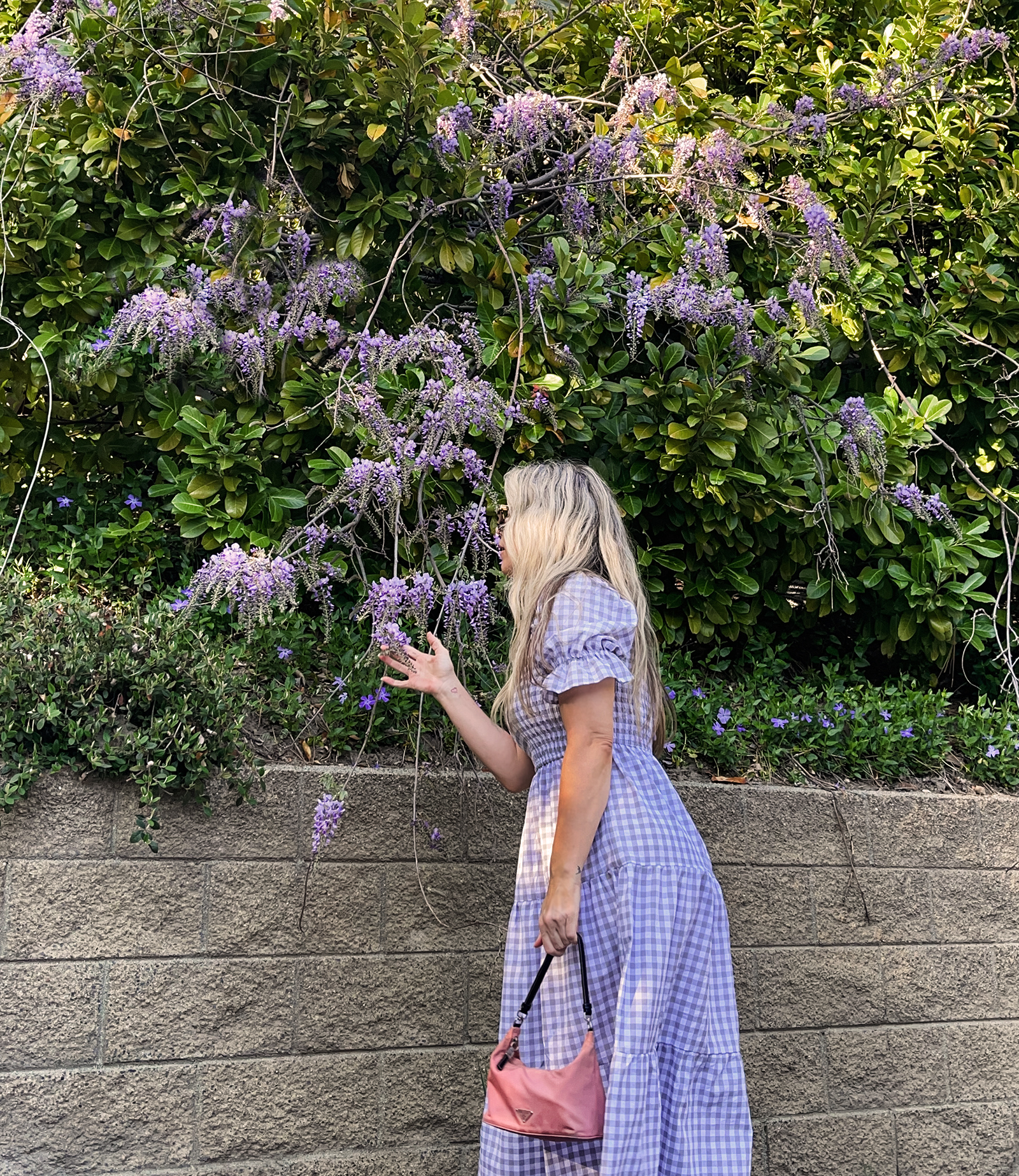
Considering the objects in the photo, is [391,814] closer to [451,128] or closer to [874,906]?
[874,906]

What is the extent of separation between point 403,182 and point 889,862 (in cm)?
266

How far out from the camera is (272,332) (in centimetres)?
317

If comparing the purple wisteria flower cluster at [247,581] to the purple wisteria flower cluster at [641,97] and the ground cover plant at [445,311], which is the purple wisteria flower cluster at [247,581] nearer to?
the ground cover plant at [445,311]

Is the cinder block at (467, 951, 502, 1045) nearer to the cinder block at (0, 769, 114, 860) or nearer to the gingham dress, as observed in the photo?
the gingham dress

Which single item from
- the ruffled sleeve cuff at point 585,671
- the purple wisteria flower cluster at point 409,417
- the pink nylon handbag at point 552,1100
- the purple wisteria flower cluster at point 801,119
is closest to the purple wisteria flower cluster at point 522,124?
the purple wisteria flower cluster at point 409,417

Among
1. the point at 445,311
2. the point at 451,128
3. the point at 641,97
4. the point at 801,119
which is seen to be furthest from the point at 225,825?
the point at 801,119

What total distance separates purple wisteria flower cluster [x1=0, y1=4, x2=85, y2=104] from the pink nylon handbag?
2781mm

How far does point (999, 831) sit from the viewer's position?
398cm

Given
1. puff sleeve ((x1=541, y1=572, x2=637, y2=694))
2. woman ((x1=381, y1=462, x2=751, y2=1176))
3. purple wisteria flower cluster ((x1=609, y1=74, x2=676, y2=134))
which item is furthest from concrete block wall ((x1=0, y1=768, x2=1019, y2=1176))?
purple wisteria flower cluster ((x1=609, y1=74, x2=676, y2=134))

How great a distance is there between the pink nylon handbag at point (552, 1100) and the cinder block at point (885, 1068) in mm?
1703

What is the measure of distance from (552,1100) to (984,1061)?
238 centimetres

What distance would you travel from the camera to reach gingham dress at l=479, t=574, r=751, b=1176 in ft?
7.23

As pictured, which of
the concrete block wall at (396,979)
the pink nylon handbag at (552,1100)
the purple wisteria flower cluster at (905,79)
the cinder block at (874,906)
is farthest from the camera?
the purple wisteria flower cluster at (905,79)

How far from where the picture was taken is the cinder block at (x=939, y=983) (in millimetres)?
3682
